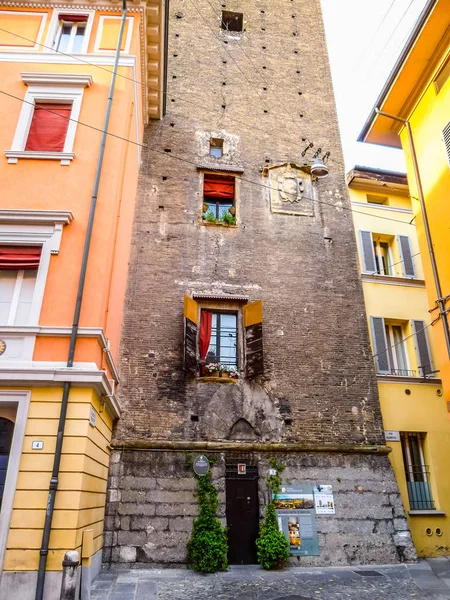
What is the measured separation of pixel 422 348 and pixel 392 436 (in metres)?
2.79

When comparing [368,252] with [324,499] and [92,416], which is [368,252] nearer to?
[324,499]

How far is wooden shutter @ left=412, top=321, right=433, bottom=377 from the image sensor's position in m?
12.7

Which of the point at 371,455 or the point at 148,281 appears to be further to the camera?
the point at 148,281

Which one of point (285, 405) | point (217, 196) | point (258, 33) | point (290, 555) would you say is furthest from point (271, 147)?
point (290, 555)

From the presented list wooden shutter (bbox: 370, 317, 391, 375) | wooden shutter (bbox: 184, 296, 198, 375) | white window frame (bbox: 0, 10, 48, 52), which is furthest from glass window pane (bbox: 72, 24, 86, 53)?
wooden shutter (bbox: 370, 317, 391, 375)

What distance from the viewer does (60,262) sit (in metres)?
8.41

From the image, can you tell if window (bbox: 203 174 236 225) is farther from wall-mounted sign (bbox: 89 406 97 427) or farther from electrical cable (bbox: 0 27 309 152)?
wall-mounted sign (bbox: 89 406 97 427)

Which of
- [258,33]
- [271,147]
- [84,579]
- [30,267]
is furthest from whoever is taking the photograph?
[258,33]

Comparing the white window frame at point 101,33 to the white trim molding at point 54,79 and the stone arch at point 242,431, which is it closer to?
the white trim molding at point 54,79

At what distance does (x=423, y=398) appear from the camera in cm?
1231

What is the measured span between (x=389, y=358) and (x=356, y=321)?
1.55 metres

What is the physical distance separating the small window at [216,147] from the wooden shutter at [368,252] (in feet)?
17.5

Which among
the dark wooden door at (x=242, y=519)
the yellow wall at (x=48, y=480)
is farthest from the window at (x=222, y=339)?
the yellow wall at (x=48, y=480)

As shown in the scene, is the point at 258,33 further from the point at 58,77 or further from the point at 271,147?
the point at 58,77
